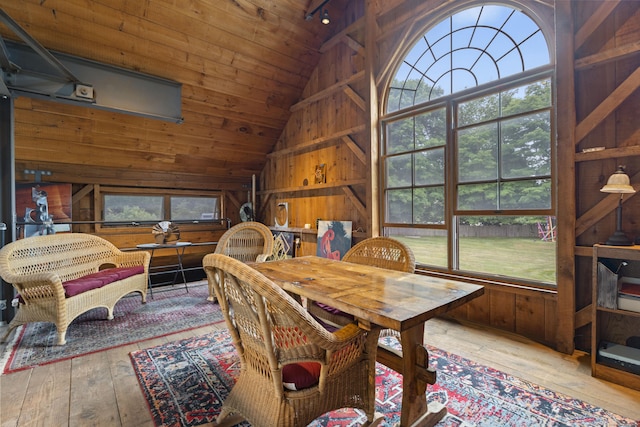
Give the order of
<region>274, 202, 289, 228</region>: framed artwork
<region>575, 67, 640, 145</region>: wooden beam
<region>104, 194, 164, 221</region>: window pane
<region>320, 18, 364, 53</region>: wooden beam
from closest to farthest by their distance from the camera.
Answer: <region>575, 67, 640, 145</region>: wooden beam < <region>320, 18, 364, 53</region>: wooden beam < <region>104, 194, 164, 221</region>: window pane < <region>274, 202, 289, 228</region>: framed artwork

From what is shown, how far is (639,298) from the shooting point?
6.27 ft

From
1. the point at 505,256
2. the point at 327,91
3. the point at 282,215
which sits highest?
the point at 327,91

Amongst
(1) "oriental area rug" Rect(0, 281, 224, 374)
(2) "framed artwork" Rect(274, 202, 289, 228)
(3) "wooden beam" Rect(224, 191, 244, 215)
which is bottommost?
(1) "oriental area rug" Rect(0, 281, 224, 374)

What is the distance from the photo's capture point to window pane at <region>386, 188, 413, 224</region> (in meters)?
3.71

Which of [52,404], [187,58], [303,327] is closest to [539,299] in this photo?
[303,327]

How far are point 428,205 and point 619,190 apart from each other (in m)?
1.67

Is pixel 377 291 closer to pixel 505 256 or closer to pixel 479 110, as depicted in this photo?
pixel 505 256

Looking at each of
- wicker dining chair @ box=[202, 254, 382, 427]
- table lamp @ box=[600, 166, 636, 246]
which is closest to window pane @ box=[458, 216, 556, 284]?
table lamp @ box=[600, 166, 636, 246]

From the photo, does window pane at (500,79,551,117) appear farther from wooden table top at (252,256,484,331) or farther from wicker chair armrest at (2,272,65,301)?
wicker chair armrest at (2,272,65,301)

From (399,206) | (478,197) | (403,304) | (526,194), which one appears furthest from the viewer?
(399,206)

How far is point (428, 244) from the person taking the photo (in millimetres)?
3566

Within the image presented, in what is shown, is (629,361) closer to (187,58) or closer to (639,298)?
(639,298)

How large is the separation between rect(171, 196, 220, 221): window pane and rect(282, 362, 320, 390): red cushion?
203 inches

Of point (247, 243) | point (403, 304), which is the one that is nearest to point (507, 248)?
point (403, 304)
